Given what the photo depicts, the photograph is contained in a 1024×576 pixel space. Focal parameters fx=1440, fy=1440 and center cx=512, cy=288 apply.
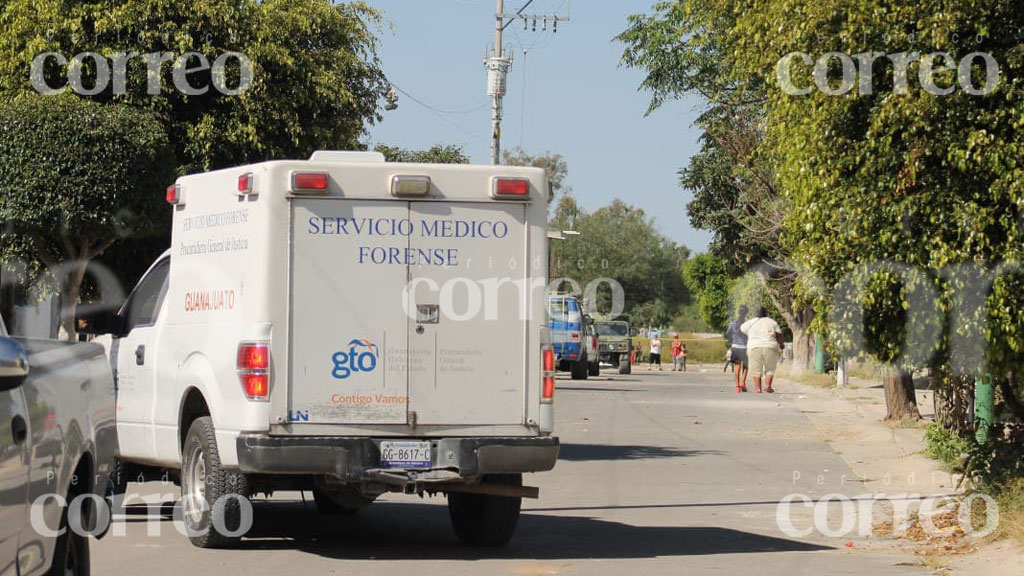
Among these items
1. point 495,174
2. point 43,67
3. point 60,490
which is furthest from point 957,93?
point 43,67

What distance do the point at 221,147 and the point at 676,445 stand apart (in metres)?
7.33

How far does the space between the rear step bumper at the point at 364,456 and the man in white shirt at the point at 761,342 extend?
20080 millimetres

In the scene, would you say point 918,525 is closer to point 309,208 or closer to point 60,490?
point 309,208

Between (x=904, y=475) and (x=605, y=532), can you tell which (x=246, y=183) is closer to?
(x=605, y=532)

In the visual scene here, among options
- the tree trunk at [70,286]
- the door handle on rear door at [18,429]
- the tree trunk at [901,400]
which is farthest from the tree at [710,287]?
the door handle on rear door at [18,429]

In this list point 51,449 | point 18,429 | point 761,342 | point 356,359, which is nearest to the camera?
point 18,429

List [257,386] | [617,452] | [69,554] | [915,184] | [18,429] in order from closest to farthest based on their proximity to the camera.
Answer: [18,429] → [69,554] → [257,386] → [915,184] → [617,452]

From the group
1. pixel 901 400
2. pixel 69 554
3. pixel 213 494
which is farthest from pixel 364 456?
pixel 901 400

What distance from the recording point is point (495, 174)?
10.2 meters

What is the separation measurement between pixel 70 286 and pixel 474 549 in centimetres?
1113

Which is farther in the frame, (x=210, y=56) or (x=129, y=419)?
(x=210, y=56)

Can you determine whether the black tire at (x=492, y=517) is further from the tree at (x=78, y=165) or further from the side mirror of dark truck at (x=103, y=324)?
the tree at (x=78, y=165)

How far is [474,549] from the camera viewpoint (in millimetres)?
10570

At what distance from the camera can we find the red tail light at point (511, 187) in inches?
400
